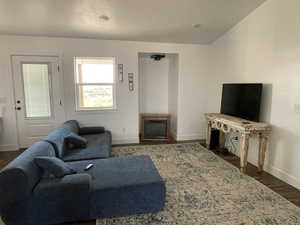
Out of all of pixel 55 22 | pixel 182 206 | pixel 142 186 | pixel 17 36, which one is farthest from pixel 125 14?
pixel 182 206

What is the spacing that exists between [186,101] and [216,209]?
3099mm

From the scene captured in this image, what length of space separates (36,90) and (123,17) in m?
2.60

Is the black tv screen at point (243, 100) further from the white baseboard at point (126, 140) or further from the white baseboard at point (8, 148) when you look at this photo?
the white baseboard at point (8, 148)

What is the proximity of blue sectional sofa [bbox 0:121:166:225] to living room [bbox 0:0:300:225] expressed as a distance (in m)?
0.01

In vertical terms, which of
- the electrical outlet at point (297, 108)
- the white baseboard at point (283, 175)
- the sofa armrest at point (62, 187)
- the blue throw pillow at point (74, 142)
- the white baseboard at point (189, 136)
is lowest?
the white baseboard at point (283, 175)

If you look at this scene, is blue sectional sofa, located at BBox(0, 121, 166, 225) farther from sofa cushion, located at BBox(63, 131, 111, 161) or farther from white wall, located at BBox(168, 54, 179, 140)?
white wall, located at BBox(168, 54, 179, 140)

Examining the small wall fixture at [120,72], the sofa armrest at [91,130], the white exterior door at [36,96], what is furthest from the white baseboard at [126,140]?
the small wall fixture at [120,72]

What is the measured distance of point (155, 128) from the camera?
16.5ft

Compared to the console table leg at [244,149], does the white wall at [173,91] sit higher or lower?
higher

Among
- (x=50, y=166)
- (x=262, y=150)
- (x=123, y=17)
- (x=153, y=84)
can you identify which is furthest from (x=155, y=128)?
(x=50, y=166)

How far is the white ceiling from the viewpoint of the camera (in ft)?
10.0

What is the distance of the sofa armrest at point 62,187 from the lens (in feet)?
6.12

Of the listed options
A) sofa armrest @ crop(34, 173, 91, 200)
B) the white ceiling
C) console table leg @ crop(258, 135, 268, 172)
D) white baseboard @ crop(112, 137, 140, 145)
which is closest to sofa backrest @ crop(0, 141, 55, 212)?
sofa armrest @ crop(34, 173, 91, 200)

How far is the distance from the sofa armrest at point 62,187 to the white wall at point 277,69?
2.94m
